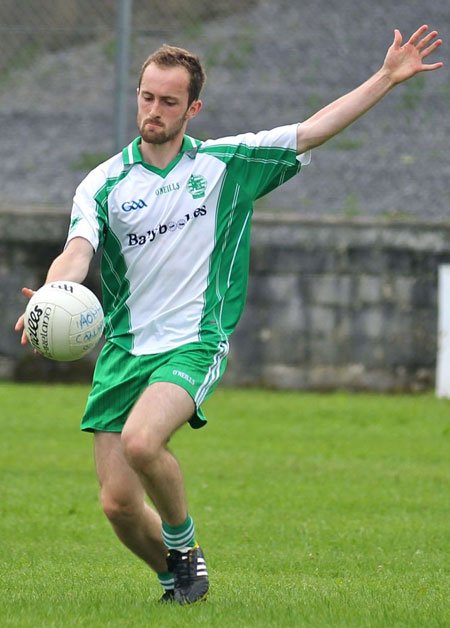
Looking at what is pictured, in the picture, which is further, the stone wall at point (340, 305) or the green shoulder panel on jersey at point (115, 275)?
the stone wall at point (340, 305)

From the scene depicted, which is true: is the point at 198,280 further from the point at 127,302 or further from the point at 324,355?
the point at 324,355

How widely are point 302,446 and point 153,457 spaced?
6.48 meters

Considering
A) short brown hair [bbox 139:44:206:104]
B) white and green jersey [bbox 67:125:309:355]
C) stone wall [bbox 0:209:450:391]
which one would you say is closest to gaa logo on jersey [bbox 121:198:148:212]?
white and green jersey [bbox 67:125:309:355]

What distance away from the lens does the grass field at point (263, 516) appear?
549cm

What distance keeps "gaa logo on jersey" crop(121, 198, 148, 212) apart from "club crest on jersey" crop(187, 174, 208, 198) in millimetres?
249

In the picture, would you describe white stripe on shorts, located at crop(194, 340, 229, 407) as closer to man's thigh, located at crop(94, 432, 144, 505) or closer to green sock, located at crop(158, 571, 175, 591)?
man's thigh, located at crop(94, 432, 144, 505)

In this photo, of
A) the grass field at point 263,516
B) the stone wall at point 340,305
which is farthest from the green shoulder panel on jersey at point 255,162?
the stone wall at point 340,305

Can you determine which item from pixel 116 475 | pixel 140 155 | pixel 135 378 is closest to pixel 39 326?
pixel 135 378

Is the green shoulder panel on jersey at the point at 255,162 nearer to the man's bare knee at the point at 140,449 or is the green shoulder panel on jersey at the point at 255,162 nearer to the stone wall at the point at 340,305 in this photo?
the man's bare knee at the point at 140,449

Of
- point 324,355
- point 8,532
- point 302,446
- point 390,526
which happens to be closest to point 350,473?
point 302,446

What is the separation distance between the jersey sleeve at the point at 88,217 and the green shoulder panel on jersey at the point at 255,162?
2.00ft

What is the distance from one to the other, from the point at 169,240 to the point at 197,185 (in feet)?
1.09

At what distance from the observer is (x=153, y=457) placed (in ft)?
17.3

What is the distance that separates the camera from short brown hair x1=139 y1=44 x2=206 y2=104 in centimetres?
588
